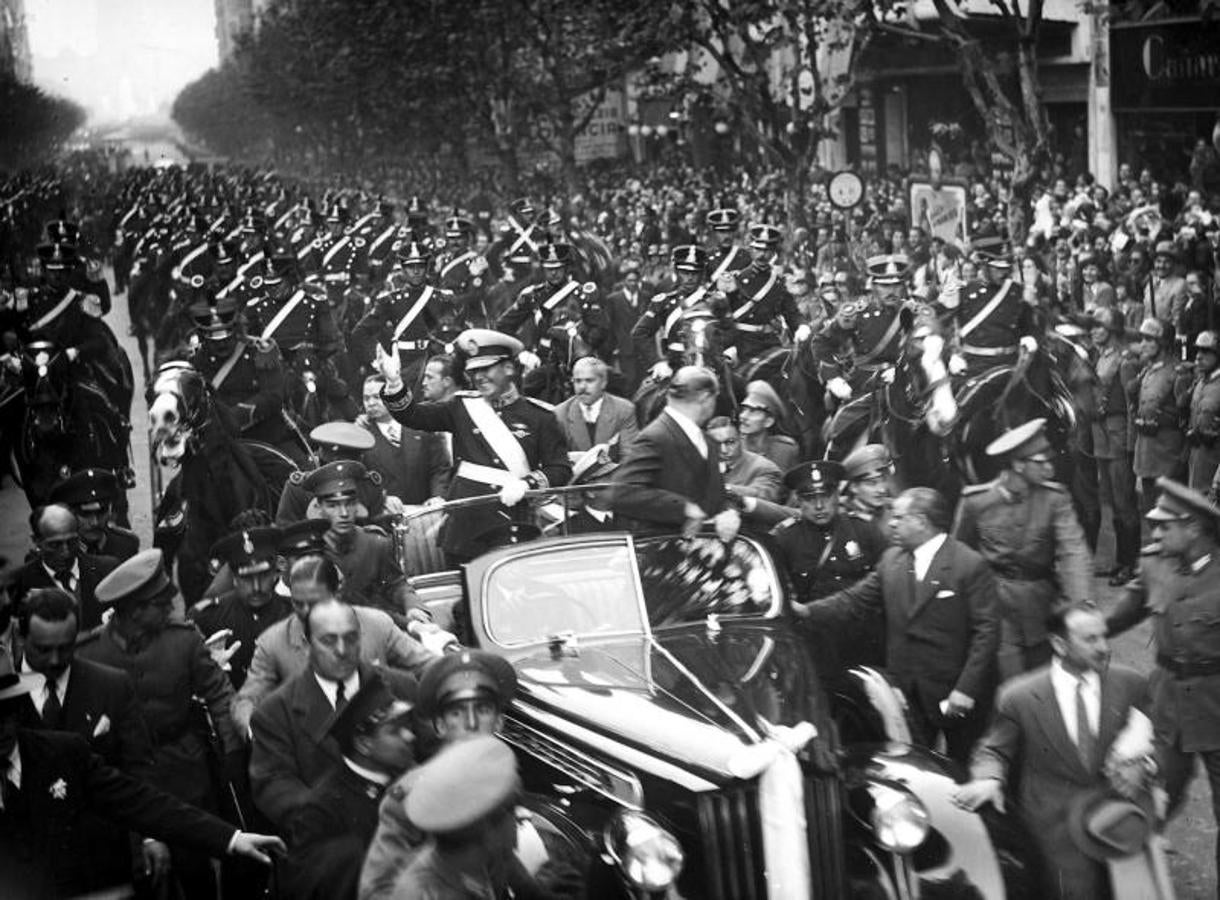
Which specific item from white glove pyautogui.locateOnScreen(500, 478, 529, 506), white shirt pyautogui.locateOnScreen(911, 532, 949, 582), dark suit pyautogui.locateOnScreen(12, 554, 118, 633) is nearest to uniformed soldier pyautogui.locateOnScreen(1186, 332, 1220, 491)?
white shirt pyautogui.locateOnScreen(911, 532, 949, 582)

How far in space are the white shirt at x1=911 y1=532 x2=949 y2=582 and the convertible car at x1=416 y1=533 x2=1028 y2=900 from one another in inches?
18.6

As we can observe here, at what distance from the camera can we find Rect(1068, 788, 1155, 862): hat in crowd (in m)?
6.67

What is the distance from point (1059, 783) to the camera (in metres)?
6.95

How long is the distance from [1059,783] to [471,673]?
2.17m

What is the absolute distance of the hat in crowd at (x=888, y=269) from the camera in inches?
611

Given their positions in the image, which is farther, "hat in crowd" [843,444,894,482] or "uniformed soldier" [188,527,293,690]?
"hat in crowd" [843,444,894,482]

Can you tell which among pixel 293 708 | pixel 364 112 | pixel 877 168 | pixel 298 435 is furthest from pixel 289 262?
pixel 364 112

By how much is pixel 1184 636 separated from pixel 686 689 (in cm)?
202

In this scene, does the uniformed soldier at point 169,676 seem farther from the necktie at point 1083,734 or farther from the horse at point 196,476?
the horse at point 196,476

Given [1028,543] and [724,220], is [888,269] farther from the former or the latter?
[1028,543]

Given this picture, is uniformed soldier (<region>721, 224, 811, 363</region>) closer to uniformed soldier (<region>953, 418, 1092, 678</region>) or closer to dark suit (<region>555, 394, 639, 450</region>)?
dark suit (<region>555, 394, 639, 450</region>)

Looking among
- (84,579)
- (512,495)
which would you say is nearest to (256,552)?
(512,495)

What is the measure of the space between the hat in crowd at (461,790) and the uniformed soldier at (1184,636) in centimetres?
336

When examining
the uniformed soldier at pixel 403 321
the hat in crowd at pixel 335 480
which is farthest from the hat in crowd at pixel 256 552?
the uniformed soldier at pixel 403 321
